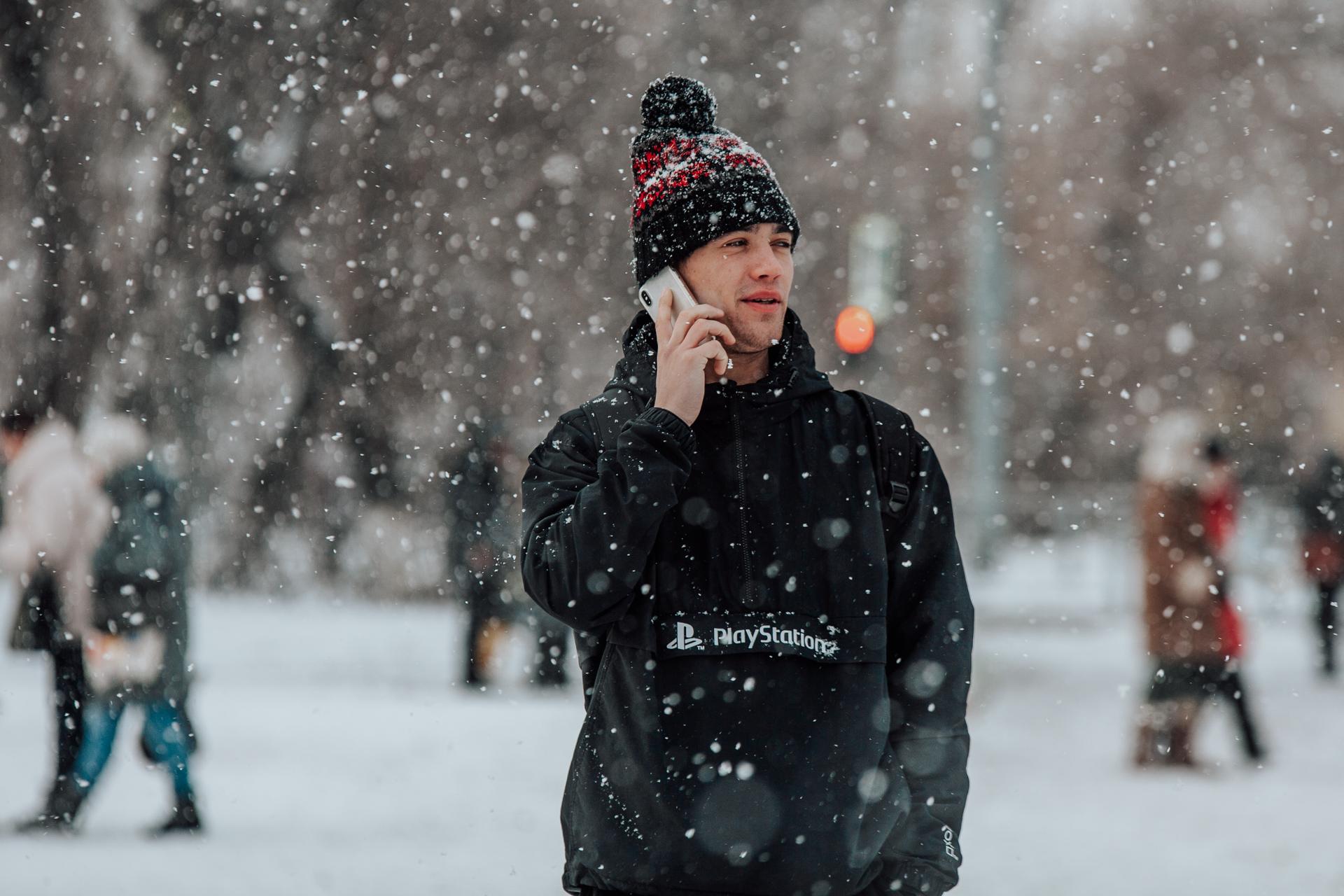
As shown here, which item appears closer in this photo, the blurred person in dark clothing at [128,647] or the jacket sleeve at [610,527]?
the jacket sleeve at [610,527]

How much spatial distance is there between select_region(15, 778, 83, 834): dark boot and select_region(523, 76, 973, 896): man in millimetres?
5184

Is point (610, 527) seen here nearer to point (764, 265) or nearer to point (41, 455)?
point (764, 265)

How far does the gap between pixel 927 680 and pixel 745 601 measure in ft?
1.18

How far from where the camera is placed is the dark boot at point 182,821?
22.0 feet

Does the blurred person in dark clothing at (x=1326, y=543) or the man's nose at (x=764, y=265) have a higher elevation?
the blurred person in dark clothing at (x=1326, y=543)

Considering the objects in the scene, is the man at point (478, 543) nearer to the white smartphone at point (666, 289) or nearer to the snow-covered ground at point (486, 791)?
the snow-covered ground at point (486, 791)

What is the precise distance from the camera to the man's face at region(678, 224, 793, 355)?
229 cm

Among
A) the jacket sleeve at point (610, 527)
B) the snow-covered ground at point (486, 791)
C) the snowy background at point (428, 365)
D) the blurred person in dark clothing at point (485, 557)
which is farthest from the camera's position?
the blurred person in dark clothing at point (485, 557)

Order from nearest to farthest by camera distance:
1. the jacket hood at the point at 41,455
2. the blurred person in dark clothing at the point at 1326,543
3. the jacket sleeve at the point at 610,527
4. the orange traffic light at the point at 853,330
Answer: the jacket sleeve at the point at 610,527 < the jacket hood at the point at 41,455 < the orange traffic light at the point at 853,330 < the blurred person in dark clothing at the point at 1326,543

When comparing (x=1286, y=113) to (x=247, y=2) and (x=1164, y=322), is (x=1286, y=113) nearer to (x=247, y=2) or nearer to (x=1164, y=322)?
(x=1164, y=322)

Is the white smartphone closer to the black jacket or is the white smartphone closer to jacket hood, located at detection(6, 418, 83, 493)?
the black jacket

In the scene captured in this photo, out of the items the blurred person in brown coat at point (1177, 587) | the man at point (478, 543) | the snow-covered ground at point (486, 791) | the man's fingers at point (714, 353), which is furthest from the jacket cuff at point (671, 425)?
the man at point (478, 543)

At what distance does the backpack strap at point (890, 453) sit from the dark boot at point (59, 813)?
556cm

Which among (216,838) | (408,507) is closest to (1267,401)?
(408,507)
